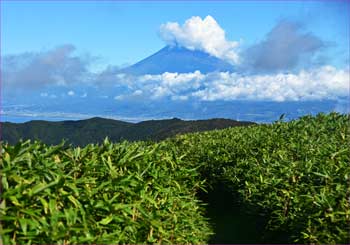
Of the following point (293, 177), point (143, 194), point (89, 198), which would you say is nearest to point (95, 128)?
point (293, 177)

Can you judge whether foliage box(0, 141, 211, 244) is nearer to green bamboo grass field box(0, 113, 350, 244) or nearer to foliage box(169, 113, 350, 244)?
green bamboo grass field box(0, 113, 350, 244)

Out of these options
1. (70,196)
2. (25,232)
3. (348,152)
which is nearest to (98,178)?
(70,196)

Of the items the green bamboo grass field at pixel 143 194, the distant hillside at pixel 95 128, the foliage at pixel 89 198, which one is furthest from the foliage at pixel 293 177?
the distant hillside at pixel 95 128

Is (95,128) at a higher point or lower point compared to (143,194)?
higher

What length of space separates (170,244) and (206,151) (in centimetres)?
416

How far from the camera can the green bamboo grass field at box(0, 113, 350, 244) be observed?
2.97 metres

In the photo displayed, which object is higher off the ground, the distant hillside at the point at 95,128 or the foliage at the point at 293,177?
the distant hillside at the point at 95,128

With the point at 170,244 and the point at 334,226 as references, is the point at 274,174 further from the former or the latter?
the point at 170,244

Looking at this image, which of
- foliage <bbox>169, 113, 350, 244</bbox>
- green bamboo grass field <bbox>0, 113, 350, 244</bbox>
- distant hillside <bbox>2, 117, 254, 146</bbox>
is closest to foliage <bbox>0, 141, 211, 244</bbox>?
green bamboo grass field <bbox>0, 113, 350, 244</bbox>

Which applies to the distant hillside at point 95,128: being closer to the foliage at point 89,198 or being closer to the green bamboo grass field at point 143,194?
the green bamboo grass field at point 143,194

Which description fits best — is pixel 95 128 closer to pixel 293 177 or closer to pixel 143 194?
pixel 293 177

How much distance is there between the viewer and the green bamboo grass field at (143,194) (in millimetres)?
2969

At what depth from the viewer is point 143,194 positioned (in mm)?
3672

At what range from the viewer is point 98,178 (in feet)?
12.2
